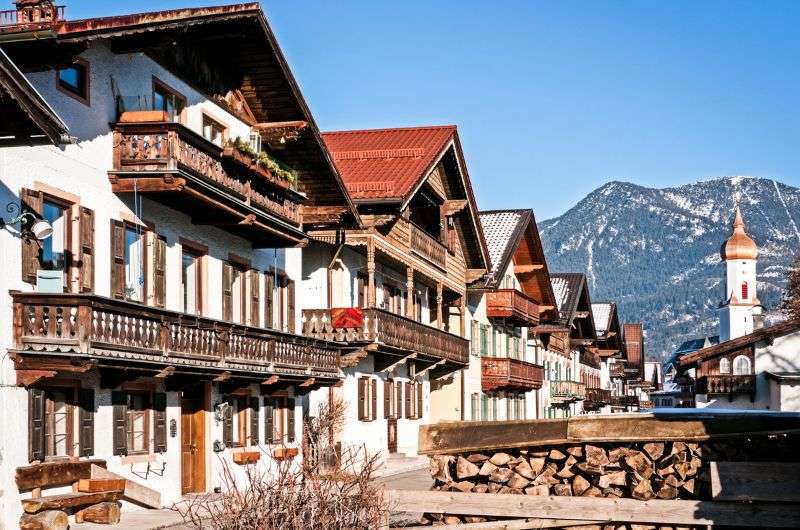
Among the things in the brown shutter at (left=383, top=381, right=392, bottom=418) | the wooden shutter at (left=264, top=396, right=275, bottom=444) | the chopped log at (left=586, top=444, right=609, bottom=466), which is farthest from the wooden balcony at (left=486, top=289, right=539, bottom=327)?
the chopped log at (left=586, top=444, right=609, bottom=466)

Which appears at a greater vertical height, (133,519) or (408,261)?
(408,261)

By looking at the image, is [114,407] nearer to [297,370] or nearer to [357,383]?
[297,370]

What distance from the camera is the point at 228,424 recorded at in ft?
98.6

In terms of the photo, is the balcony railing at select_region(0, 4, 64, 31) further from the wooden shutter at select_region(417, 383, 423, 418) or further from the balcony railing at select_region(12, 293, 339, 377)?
the wooden shutter at select_region(417, 383, 423, 418)

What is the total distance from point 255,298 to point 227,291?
6.37ft

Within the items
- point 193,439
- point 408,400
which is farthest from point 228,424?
point 408,400

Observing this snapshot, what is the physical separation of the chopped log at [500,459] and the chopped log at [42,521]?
811cm

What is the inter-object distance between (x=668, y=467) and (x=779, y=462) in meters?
1.10

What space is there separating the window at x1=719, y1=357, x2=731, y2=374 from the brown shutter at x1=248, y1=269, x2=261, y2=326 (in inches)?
2022

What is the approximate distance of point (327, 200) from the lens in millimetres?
34781

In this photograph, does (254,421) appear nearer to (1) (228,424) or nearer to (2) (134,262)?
(1) (228,424)

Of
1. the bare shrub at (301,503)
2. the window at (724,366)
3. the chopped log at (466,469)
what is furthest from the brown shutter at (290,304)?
the window at (724,366)

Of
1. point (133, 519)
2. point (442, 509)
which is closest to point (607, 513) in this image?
point (442, 509)

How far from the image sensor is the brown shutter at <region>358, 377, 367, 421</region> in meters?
40.7
